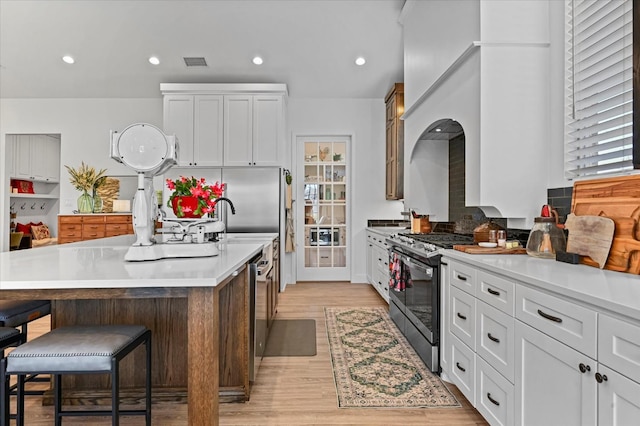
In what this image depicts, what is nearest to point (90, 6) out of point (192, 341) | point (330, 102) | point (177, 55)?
point (177, 55)

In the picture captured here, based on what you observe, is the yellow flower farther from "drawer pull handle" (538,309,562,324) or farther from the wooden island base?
"drawer pull handle" (538,309,562,324)

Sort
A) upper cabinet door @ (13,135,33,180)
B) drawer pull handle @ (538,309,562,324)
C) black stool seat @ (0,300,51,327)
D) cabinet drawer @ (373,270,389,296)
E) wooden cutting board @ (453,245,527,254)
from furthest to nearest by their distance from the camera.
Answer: upper cabinet door @ (13,135,33,180) → cabinet drawer @ (373,270,389,296) → wooden cutting board @ (453,245,527,254) → black stool seat @ (0,300,51,327) → drawer pull handle @ (538,309,562,324)

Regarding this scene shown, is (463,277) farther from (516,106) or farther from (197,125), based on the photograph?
(197,125)

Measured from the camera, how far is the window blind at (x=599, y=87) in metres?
1.87

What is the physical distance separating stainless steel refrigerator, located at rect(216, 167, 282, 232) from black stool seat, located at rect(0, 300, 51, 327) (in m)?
3.20

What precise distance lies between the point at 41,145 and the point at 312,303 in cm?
690

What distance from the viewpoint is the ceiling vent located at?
5.25 meters

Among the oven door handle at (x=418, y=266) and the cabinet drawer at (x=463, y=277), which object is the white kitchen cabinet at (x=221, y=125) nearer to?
the oven door handle at (x=418, y=266)

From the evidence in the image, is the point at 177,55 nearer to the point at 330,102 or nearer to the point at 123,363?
the point at 330,102

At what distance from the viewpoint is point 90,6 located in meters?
4.62

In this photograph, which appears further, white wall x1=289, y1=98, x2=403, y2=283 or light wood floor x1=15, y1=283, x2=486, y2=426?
white wall x1=289, y1=98, x2=403, y2=283

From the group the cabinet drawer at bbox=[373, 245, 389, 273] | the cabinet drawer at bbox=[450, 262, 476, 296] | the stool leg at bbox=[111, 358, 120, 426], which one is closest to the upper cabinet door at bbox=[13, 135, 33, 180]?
the cabinet drawer at bbox=[373, 245, 389, 273]

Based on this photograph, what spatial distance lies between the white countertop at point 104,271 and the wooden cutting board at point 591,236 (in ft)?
5.41

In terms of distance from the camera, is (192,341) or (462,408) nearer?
(192,341)
